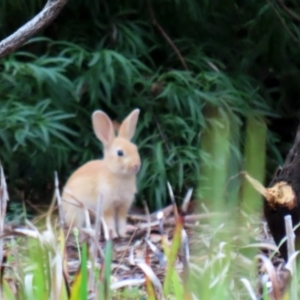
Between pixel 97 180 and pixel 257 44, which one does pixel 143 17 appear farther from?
pixel 97 180

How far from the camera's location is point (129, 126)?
→ 427 centimetres

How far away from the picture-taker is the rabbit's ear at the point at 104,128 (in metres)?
4.21

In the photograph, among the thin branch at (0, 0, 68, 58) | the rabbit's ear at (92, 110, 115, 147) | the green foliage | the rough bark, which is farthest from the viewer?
the green foliage

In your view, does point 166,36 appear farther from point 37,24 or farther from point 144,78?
point 37,24

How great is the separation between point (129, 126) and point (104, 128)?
0.13 meters

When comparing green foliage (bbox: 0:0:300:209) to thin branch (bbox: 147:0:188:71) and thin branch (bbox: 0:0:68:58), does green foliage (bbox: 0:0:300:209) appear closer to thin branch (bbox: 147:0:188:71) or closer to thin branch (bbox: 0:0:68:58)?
thin branch (bbox: 147:0:188:71)

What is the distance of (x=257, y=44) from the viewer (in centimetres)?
501

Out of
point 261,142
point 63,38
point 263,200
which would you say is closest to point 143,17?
point 63,38

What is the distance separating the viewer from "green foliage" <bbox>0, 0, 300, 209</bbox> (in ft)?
14.9

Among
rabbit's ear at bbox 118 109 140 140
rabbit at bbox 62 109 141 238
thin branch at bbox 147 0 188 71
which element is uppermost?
thin branch at bbox 147 0 188 71

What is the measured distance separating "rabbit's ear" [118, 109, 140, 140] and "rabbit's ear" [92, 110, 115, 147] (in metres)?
0.06

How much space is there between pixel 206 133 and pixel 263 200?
2.06 m

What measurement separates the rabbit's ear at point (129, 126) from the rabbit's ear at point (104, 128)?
6 cm

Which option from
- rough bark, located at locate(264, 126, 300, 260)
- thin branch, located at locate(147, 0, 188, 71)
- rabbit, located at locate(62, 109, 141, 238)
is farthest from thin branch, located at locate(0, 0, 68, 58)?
thin branch, located at locate(147, 0, 188, 71)
